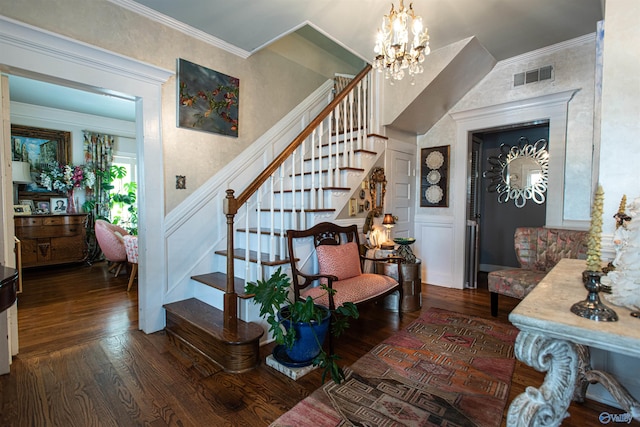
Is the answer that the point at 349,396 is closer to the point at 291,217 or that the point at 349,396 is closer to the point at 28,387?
the point at 291,217

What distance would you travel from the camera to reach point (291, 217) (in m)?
2.91

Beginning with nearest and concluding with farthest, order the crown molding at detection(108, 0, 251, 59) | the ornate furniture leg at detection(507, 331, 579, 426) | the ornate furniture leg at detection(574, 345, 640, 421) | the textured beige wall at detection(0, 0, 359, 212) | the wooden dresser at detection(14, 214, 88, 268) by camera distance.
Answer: the ornate furniture leg at detection(507, 331, 579, 426), the ornate furniture leg at detection(574, 345, 640, 421), the textured beige wall at detection(0, 0, 359, 212), the crown molding at detection(108, 0, 251, 59), the wooden dresser at detection(14, 214, 88, 268)

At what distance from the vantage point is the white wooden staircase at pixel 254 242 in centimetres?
221

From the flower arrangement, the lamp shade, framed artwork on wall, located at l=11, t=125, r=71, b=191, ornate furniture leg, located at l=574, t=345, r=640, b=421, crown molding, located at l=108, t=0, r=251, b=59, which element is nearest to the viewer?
ornate furniture leg, located at l=574, t=345, r=640, b=421

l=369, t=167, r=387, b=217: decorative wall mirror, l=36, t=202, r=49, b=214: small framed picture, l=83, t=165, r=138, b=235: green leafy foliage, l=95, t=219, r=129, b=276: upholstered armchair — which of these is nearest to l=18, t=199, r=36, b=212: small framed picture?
l=36, t=202, r=49, b=214: small framed picture

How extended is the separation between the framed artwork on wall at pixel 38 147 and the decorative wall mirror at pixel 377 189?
5.55m

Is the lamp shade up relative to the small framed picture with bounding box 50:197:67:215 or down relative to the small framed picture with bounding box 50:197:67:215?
up

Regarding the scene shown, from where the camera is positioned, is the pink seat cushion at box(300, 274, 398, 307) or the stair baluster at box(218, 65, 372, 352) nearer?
the stair baluster at box(218, 65, 372, 352)

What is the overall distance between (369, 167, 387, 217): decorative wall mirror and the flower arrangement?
5255 mm

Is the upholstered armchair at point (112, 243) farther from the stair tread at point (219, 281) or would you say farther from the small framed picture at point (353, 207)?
the small framed picture at point (353, 207)

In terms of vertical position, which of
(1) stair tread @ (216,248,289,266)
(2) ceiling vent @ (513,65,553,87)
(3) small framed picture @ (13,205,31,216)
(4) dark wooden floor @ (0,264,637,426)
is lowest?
(4) dark wooden floor @ (0,264,637,426)

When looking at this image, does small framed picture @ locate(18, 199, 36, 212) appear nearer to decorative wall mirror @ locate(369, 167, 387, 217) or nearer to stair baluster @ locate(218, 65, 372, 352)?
stair baluster @ locate(218, 65, 372, 352)

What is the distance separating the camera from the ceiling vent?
3457 mm

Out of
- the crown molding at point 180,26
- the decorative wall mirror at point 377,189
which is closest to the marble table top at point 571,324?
the decorative wall mirror at point 377,189
